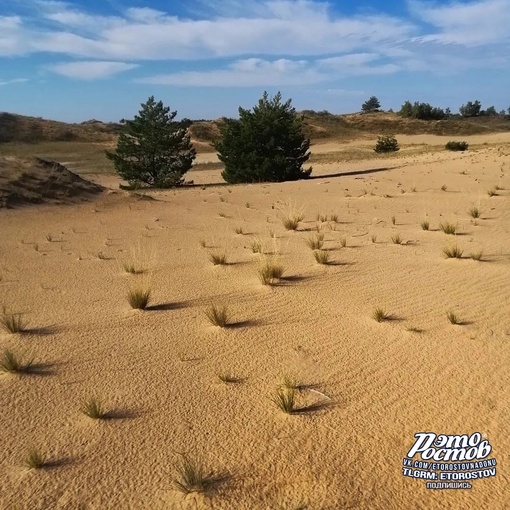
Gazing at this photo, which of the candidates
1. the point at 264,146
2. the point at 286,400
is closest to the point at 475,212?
the point at 286,400

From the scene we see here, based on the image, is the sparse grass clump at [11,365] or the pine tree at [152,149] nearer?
the sparse grass clump at [11,365]

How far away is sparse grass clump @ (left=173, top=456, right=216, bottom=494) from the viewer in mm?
3018

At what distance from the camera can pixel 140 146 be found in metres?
24.7

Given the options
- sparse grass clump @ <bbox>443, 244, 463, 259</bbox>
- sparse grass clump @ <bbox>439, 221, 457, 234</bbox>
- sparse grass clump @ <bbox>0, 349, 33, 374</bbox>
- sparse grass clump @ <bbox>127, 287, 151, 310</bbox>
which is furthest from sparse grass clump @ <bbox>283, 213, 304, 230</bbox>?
sparse grass clump @ <bbox>0, 349, 33, 374</bbox>

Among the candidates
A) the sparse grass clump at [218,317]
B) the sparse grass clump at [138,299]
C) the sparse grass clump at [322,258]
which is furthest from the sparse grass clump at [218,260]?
the sparse grass clump at [218,317]

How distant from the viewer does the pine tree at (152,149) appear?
24.4 meters

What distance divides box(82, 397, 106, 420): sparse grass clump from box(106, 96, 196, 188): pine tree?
20.9m

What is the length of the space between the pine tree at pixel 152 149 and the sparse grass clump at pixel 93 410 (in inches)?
821

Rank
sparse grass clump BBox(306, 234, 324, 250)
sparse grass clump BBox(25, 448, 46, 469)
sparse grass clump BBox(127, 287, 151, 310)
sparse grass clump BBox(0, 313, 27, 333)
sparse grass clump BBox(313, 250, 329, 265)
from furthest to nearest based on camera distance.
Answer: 1. sparse grass clump BBox(306, 234, 324, 250)
2. sparse grass clump BBox(313, 250, 329, 265)
3. sparse grass clump BBox(127, 287, 151, 310)
4. sparse grass clump BBox(0, 313, 27, 333)
5. sparse grass clump BBox(25, 448, 46, 469)

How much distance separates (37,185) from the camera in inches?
530

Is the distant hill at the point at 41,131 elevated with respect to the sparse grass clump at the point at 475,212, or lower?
elevated

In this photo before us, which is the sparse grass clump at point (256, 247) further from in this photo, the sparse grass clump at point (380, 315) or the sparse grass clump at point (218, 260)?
the sparse grass clump at point (380, 315)

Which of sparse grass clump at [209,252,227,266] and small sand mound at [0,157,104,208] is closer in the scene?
sparse grass clump at [209,252,227,266]

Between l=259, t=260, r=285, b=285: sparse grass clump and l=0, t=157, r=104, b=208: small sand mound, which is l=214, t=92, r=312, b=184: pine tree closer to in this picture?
l=0, t=157, r=104, b=208: small sand mound
